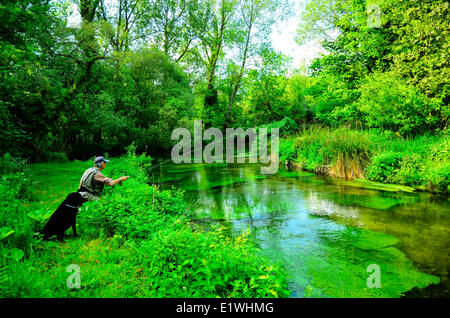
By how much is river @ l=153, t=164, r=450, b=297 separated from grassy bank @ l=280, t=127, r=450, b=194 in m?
0.72

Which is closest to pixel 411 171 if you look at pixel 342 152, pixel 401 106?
pixel 342 152

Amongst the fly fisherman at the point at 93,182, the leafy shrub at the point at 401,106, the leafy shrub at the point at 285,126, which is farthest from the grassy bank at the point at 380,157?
the fly fisherman at the point at 93,182

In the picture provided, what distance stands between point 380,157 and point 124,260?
363 inches

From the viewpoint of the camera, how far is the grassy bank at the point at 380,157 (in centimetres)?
821

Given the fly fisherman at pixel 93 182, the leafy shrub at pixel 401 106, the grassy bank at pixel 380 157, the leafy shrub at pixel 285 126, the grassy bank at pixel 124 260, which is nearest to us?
the grassy bank at pixel 124 260

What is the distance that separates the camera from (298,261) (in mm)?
4234

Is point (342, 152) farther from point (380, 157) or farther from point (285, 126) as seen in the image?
point (285, 126)

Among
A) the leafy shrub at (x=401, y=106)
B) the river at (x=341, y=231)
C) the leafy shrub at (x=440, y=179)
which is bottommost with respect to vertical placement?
the river at (x=341, y=231)

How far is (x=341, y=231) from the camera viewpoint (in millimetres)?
5496

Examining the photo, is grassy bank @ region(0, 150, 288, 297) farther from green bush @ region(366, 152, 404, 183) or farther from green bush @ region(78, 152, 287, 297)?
green bush @ region(366, 152, 404, 183)

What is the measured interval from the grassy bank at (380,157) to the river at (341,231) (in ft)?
2.37

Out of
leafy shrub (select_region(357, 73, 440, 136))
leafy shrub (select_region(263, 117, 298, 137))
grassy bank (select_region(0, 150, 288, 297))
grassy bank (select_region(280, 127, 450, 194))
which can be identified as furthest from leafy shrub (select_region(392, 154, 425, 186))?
leafy shrub (select_region(263, 117, 298, 137))

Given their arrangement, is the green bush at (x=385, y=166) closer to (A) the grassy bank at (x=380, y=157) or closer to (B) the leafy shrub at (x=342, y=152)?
(A) the grassy bank at (x=380, y=157)
